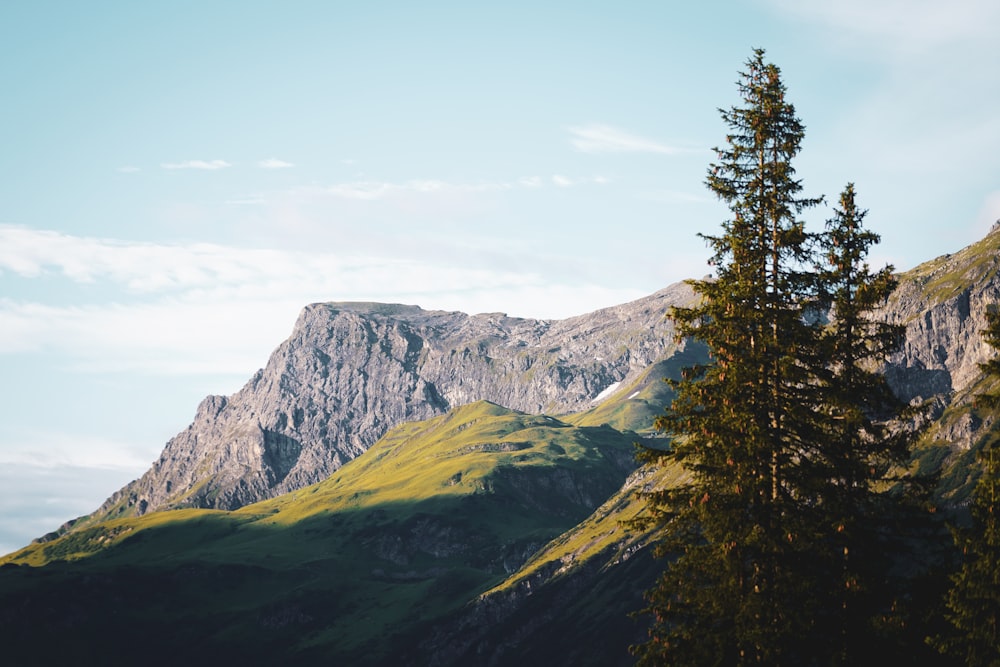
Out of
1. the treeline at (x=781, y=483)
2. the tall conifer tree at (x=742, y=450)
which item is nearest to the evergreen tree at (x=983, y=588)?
the treeline at (x=781, y=483)

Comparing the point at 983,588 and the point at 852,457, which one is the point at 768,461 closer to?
the point at 852,457

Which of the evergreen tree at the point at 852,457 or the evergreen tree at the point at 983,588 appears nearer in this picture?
the evergreen tree at the point at 852,457

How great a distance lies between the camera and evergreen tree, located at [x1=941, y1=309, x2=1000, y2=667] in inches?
1682

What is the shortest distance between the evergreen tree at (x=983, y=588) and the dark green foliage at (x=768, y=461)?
4.03 m

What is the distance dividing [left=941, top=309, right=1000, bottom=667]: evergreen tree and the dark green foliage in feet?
13.2

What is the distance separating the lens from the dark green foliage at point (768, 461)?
3856cm

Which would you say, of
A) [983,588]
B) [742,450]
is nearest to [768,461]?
[742,450]

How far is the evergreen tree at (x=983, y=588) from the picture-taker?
140 ft

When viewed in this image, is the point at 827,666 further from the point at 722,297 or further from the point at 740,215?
the point at 740,215

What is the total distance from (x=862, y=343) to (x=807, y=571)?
1041 centimetres

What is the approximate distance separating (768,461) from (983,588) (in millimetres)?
11607

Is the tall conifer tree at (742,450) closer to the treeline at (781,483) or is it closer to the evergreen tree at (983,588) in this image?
the treeline at (781,483)

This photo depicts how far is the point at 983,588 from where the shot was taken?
43.0 m

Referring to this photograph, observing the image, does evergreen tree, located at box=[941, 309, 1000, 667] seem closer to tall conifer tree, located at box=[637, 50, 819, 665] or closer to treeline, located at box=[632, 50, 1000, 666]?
treeline, located at box=[632, 50, 1000, 666]
